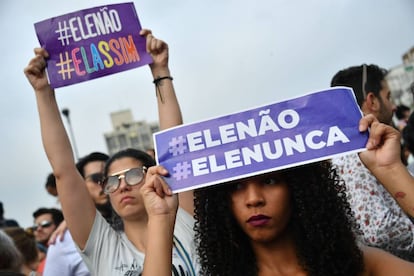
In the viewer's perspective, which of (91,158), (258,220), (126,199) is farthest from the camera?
(91,158)

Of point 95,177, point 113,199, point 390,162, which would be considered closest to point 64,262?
point 113,199

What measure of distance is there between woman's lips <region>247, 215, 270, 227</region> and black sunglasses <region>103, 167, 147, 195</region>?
121 cm

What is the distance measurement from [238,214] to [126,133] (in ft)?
352

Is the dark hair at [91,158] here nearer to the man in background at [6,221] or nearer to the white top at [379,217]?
the man in background at [6,221]

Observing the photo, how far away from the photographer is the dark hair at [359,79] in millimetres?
3297

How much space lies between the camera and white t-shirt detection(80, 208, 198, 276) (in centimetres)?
252

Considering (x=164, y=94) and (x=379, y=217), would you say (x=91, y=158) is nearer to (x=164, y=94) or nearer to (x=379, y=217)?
(x=164, y=94)

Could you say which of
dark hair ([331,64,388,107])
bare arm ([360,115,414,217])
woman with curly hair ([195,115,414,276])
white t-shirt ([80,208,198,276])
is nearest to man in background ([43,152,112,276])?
white t-shirt ([80,208,198,276])

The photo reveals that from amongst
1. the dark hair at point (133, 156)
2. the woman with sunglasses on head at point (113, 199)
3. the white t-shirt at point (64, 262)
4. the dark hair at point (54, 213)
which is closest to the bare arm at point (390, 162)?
the woman with sunglasses on head at point (113, 199)

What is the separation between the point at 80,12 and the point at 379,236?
209 cm

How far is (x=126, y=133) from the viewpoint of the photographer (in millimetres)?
107750

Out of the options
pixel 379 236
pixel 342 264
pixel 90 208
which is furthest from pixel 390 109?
pixel 90 208

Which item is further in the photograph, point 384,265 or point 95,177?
point 95,177

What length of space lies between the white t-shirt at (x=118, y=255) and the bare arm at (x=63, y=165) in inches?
2.3
